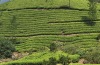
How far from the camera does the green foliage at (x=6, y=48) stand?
9506 centimetres

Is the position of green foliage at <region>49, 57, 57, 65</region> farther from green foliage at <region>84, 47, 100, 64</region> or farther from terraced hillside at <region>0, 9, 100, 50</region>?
terraced hillside at <region>0, 9, 100, 50</region>

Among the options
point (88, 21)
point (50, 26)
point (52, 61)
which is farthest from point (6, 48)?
point (52, 61)

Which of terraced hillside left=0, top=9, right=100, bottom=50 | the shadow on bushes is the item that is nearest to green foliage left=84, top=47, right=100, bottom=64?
terraced hillside left=0, top=9, right=100, bottom=50

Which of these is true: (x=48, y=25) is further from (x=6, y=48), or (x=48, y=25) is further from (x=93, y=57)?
(x=93, y=57)


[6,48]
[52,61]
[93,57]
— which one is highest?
[52,61]

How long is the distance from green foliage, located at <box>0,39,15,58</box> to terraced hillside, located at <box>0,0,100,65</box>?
113 inches

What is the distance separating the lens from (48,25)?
382ft

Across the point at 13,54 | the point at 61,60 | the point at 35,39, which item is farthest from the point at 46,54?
the point at 35,39

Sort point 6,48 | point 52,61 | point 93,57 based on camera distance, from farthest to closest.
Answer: point 6,48 → point 93,57 → point 52,61

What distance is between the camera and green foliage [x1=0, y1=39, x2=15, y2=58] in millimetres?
95062

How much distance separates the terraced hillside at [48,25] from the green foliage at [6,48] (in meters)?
2.88

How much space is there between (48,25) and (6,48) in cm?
2361

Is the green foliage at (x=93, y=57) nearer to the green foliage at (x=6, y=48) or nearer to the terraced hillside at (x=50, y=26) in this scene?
the terraced hillside at (x=50, y=26)

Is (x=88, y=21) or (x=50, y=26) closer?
(x=50, y=26)
